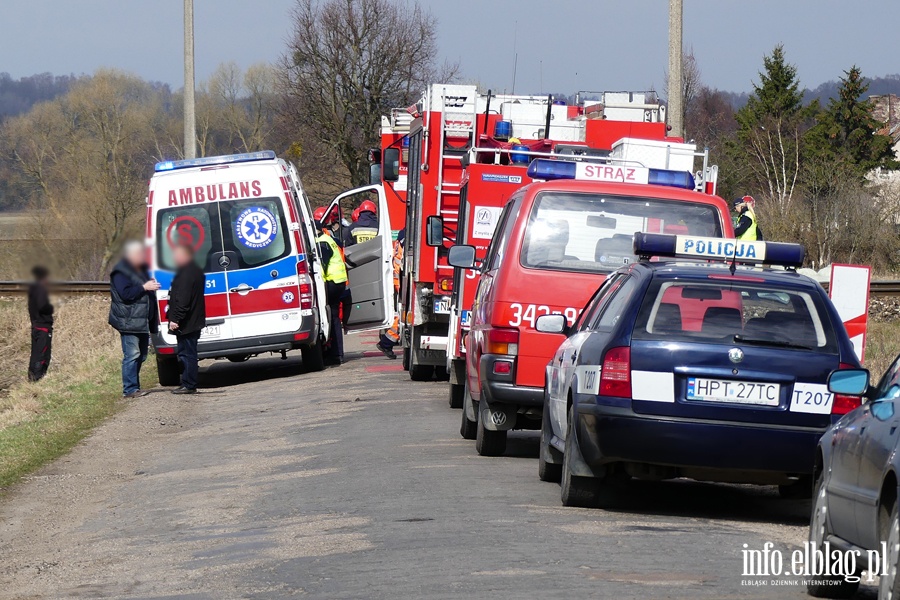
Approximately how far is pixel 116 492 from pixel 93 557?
104 inches

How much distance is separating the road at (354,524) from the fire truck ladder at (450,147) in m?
4.32

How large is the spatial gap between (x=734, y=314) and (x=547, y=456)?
2.07 metres

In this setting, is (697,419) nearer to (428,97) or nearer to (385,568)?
(385,568)

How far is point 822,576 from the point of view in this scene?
5777mm

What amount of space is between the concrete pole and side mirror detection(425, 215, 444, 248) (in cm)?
483

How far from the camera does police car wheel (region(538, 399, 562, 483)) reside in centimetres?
919

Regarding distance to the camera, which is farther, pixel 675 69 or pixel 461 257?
pixel 675 69

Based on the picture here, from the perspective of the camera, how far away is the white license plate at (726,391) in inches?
295

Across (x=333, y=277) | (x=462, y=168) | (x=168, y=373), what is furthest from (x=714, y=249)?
(x=333, y=277)

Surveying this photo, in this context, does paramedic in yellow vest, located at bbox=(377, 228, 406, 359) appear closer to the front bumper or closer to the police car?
the police car

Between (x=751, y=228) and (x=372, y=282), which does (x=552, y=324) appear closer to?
(x=751, y=228)

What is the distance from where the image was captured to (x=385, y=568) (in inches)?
252

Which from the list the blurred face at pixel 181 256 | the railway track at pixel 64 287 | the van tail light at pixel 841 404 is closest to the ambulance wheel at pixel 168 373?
the van tail light at pixel 841 404

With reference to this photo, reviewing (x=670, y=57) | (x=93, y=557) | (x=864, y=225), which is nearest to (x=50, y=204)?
(x=93, y=557)
